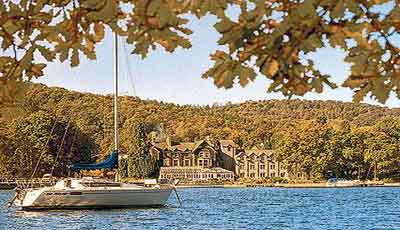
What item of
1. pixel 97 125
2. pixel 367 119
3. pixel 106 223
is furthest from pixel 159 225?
pixel 367 119

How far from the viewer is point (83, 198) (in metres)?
36.5

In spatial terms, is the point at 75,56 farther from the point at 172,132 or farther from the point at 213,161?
the point at 172,132

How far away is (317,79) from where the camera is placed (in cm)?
236

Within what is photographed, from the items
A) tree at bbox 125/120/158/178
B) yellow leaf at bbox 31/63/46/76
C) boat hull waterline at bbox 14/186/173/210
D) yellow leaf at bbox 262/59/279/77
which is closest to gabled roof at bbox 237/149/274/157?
tree at bbox 125/120/158/178

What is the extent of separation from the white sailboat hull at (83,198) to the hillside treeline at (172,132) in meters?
8.98

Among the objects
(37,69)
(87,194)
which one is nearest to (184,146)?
(87,194)

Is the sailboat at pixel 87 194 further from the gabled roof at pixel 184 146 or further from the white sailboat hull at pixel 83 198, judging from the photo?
the gabled roof at pixel 184 146

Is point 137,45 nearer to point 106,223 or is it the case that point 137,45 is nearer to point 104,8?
point 104,8

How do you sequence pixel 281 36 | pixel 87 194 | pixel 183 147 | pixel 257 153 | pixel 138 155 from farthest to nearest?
pixel 257 153
pixel 183 147
pixel 138 155
pixel 87 194
pixel 281 36

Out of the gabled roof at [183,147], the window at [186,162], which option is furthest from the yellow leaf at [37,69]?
the window at [186,162]

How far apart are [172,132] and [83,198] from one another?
100037 millimetres

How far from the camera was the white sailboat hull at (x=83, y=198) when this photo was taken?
120ft

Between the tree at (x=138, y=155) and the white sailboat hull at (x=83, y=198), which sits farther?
the tree at (x=138, y=155)

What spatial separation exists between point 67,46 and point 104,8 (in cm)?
34
